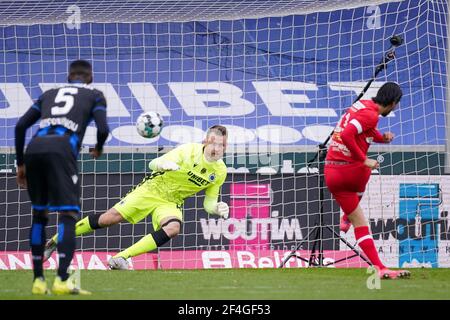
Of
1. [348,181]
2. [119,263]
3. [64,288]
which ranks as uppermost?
[348,181]

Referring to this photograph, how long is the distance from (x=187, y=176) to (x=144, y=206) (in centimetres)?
64

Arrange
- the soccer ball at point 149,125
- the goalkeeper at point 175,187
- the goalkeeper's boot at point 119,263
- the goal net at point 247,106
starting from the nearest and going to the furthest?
the soccer ball at point 149,125, the goalkeeper's boot at point 119,263, the goalkeeper at point 175,187, the goal net at point 247,106

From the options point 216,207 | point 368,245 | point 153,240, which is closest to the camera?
point 368,245

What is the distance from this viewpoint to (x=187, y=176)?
12.3 meters

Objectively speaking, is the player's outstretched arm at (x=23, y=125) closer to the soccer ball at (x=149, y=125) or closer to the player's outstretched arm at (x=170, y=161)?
the soccer ball at (x=149, y=125)

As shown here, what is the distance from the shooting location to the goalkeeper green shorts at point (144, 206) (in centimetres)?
1227

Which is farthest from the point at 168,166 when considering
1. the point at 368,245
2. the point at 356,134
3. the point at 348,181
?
the point at 368,245

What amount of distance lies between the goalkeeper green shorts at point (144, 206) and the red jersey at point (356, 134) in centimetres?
255

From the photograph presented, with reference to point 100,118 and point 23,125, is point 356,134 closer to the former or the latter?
point 100,118

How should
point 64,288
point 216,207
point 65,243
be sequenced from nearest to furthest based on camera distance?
point 64,288, point 65,243, point 216,207

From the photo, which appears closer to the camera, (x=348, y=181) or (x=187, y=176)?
(x=348, y=181)

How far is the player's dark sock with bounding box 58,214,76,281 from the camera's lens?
26.4 ft

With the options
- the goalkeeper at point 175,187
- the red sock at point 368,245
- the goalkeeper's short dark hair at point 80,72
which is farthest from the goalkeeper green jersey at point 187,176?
the goalkeeper's short dark hair at point 80,72

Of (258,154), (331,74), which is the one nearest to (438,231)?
(258,154)
